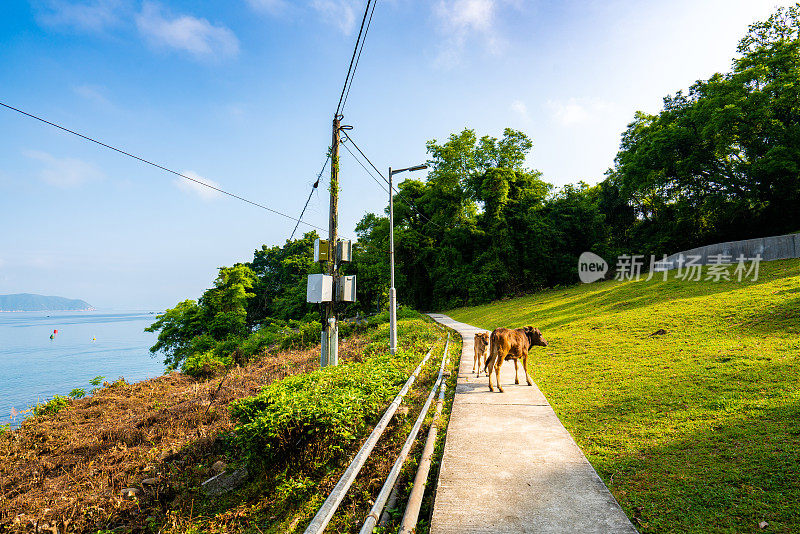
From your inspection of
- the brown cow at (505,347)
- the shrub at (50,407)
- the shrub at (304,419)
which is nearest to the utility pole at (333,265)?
the shrub at (304,419)

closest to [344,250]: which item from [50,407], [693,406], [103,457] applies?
[103,457]

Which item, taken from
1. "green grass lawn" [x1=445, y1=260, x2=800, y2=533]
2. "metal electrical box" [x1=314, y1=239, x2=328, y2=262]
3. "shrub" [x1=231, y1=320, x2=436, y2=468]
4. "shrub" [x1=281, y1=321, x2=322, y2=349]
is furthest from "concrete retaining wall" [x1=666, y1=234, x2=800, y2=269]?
"shrub" [x1=231, y1=320, x2=436, y2=468]

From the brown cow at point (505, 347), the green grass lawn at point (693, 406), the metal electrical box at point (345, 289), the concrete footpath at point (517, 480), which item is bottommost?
the concrete footpath at point (517, 480)

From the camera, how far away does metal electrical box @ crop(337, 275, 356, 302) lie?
10.7 m

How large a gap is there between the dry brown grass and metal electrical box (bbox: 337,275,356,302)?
3.60 metres

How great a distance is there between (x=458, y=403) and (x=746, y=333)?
1023 cm

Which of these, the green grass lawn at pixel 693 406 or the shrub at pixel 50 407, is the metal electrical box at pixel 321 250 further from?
the shrub at pixel 50 407

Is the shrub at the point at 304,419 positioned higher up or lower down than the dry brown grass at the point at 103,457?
higher up

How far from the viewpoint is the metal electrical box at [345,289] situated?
35.1ft

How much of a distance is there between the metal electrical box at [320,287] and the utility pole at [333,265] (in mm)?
333

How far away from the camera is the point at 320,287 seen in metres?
10.2

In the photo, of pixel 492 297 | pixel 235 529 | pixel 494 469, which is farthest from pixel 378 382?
pixel 492 297

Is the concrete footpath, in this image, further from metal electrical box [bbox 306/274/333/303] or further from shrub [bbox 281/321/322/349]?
shrub [bbox 281/321/322/349]

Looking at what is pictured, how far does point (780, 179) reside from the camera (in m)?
28.0
